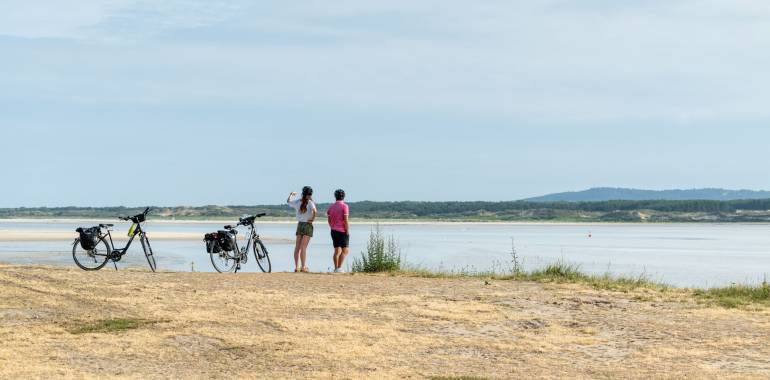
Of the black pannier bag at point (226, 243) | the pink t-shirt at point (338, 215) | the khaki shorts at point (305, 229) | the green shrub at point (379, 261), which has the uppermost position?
the pink t-shirt at point (338, 215)

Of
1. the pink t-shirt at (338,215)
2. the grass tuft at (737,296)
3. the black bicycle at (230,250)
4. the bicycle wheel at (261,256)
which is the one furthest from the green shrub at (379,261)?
the grass tuft at (737,296)

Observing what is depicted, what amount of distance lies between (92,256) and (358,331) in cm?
869

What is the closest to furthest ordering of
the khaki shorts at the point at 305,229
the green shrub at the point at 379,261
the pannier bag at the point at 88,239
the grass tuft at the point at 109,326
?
the grass tuft at the point at 109,326 → the pannier bag at the point at 88,239 → the khaki shorts at the point at 305,229 → the green shrub at the point at 379,261

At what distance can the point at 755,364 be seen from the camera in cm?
966

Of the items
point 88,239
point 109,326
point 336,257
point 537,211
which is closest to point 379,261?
point 336,257

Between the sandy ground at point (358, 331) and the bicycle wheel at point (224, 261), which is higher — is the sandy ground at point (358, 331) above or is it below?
below

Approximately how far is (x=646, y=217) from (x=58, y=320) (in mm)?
116140

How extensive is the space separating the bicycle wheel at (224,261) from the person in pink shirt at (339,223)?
6.77 ft

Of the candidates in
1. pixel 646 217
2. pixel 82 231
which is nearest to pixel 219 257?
pixel 82 231

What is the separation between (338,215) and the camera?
721 inches

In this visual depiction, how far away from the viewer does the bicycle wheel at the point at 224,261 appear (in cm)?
1875

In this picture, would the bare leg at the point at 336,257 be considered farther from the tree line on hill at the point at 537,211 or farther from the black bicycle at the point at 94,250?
the tree line on hill at the point at 537,211

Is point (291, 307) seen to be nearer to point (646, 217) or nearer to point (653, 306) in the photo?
point (653, 306)

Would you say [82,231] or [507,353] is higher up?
[82,231]
